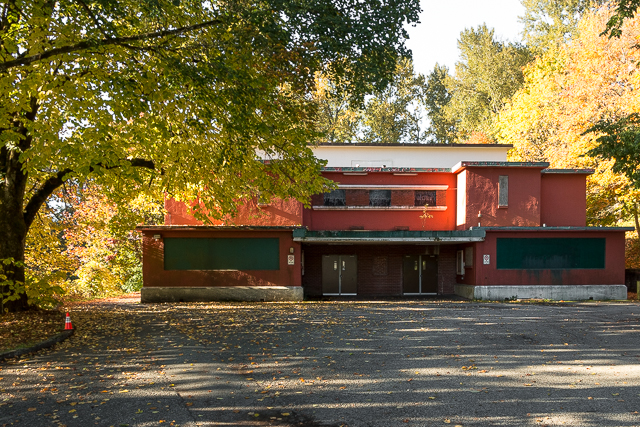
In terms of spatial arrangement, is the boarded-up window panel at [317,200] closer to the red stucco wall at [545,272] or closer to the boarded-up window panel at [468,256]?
the boarded-up window panel at [468,256]

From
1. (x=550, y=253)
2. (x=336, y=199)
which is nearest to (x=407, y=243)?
(x=336, y=199)

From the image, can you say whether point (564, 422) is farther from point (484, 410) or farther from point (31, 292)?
point (31, 292)

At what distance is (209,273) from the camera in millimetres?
21766

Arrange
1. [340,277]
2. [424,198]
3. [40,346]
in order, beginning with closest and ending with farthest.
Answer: [40,346], [424,198], [340,277]

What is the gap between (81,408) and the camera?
20.6ft

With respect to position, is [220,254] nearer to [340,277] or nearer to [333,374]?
[340,277]

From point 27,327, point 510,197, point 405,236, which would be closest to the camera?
point 27,327

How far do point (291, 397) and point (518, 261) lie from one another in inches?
706

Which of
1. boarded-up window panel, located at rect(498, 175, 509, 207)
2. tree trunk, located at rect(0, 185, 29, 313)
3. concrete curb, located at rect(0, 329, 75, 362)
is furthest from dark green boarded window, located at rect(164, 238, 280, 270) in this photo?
boarded-up window panel, located at rect(498, 175, 509, 207)

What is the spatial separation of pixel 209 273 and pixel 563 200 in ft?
52.8

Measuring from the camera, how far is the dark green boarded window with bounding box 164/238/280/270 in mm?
21766

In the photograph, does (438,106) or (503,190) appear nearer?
(503,190)

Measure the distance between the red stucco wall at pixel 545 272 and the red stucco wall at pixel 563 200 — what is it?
5.71 feet

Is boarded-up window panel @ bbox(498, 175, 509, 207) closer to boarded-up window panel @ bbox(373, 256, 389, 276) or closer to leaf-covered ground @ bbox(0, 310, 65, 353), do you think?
boarded-up window panel @ bbox(373, 256, 389, 276)
